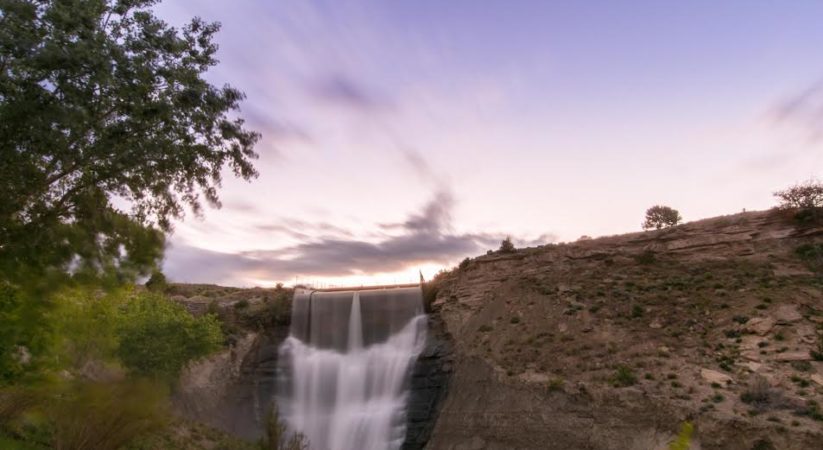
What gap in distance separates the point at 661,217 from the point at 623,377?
110 ft

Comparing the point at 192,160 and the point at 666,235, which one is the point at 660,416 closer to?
the point at 666,235

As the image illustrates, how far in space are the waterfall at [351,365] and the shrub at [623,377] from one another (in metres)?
15.1

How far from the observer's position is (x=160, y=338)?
1529 inches

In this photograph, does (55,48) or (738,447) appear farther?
(738,447)

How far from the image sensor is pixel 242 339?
50531 mm

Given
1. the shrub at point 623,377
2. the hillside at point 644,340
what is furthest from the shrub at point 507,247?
the shrub at point 623,377

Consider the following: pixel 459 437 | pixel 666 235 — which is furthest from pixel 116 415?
pixel 666 235

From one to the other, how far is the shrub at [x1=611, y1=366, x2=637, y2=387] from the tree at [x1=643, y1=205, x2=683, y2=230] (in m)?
30.5

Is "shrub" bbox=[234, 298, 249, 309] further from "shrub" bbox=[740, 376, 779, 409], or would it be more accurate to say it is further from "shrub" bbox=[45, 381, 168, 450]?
"shrub" bbox=[740, 376, 779, 409]

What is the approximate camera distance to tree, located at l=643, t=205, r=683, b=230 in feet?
195

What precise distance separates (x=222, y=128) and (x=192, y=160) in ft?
4.81

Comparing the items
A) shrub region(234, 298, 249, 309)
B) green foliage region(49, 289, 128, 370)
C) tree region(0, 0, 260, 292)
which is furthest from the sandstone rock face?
shrub region(234, 298, 249, 309)

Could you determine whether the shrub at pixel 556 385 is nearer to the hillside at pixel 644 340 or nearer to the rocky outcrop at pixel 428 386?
the hillside at pixel 644 340

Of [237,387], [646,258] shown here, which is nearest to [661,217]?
[646,258]
